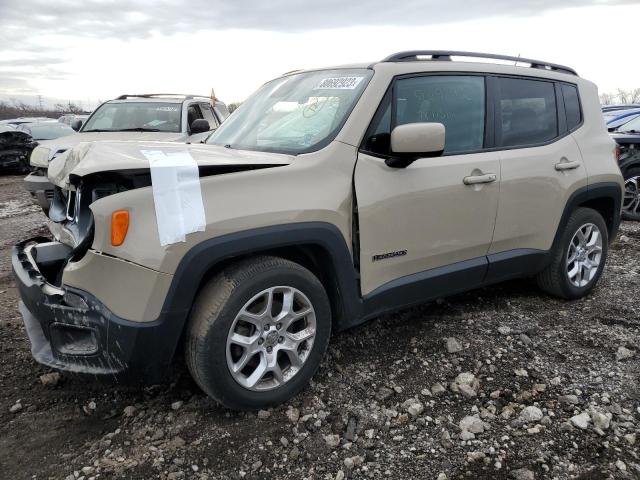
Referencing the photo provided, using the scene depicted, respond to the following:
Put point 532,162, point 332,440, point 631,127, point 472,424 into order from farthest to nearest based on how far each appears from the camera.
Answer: point 631,127 → point 532,162 → point 472,424 → point 332,440

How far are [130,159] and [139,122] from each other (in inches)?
239

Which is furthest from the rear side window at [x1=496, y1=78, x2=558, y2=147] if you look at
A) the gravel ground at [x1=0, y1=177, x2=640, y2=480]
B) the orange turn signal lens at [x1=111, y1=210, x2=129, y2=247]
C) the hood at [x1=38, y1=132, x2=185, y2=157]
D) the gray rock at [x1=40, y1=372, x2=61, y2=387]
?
the hood at [x1=38, y1=132, x2=185, y2=157]

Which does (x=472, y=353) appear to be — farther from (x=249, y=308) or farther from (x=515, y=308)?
(x=249, y=308)

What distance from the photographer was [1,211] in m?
8.64

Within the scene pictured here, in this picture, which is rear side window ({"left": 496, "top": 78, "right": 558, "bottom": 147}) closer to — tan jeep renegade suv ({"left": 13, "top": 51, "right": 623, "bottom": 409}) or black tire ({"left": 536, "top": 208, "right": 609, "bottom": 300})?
tan jeep renegade suv ({"left": 13, "top": 51, "right": 623, "bottom": 409})

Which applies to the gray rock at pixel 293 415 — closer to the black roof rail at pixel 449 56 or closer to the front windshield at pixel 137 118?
the black roof rail at pixel 449 56

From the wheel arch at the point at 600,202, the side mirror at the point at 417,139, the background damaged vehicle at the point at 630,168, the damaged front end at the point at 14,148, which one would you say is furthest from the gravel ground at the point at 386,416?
the damaged front end at the point at 14,148

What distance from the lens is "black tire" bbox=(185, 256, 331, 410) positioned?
2414 mm

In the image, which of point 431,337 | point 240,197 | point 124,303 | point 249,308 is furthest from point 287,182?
point 431,337

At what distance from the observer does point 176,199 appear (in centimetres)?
229

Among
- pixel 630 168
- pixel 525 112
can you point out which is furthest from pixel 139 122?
pixel 630 168

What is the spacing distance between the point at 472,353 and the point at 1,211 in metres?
8.28

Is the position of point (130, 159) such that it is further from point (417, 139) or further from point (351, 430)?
point (351, 430)

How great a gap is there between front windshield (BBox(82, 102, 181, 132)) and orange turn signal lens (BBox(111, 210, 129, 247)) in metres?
5.90
